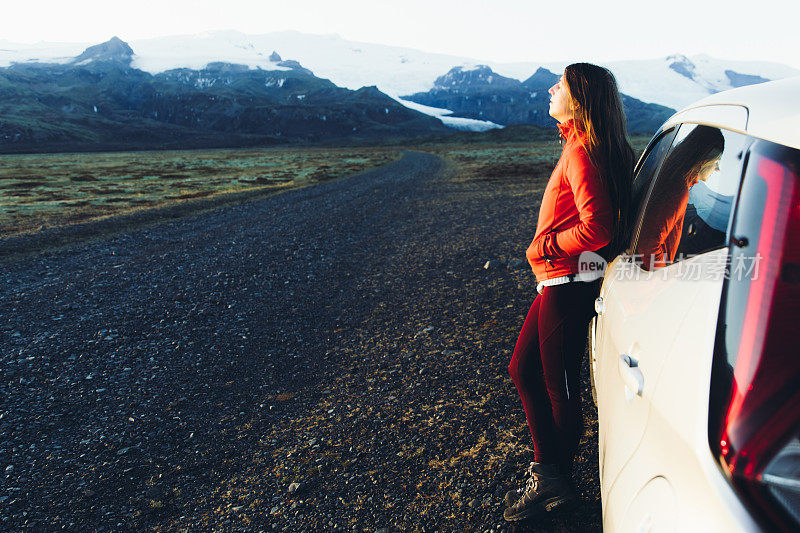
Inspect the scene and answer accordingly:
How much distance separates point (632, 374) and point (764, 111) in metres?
0.84

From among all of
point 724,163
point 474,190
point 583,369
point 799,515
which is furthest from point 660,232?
point 474,190

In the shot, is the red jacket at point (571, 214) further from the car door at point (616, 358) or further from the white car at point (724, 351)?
the white car at point (724, 351)

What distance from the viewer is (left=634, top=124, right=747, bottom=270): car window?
1.37 m

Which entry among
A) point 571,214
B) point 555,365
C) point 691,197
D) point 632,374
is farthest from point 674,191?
point 555,365

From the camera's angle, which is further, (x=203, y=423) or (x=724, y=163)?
(x=203, y=423)

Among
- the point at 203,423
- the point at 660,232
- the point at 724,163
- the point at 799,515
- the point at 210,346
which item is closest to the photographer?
the point at 799,515

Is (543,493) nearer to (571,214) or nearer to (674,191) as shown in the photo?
(571,214)

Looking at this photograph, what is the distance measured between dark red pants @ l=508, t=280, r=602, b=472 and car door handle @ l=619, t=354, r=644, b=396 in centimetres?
65

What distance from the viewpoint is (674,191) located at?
1.95 m

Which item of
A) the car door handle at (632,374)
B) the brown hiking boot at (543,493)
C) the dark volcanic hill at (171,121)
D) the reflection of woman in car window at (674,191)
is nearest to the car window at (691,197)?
the reflection of woman in car window at (674,191)

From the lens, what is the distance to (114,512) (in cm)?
303

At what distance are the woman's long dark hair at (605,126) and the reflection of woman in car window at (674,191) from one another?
156 mm

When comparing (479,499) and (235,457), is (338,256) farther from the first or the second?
(479,499)

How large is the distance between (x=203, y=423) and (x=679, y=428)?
3.79 m
